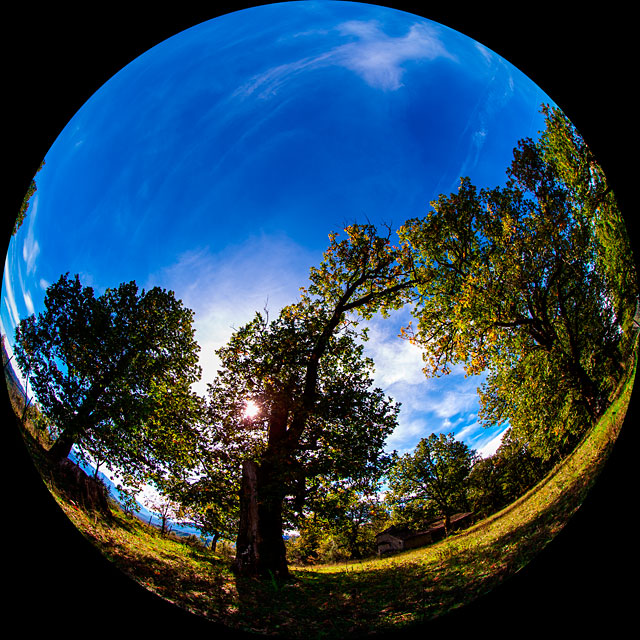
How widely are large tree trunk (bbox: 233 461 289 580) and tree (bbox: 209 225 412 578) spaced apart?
0.02m

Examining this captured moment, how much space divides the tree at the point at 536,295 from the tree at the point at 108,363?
4303mm

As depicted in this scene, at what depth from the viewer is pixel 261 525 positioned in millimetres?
4742

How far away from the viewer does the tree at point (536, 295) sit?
13.4 feet

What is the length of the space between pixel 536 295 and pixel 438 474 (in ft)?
10.8

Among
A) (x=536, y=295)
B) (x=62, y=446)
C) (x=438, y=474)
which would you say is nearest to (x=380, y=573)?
(x=438, y=474)

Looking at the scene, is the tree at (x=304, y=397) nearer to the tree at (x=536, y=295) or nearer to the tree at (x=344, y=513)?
the tree at (x=344, y=513)

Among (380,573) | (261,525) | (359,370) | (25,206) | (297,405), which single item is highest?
(25,206)

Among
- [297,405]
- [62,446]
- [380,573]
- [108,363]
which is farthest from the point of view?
[297,405]

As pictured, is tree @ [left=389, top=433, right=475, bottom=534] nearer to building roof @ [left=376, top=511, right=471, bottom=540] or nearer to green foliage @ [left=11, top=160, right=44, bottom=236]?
building roof @ [left=376, top=511, right=471, bottom=540]

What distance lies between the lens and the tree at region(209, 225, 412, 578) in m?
4.74

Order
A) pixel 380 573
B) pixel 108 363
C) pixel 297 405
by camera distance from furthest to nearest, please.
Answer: pixel 297 405
pixel 108 363
pixel 380 573

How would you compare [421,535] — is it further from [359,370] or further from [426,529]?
[359,370]

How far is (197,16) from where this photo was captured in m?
4.59

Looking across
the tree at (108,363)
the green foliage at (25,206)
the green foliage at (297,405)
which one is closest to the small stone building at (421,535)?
the green foliage at (297,405)
